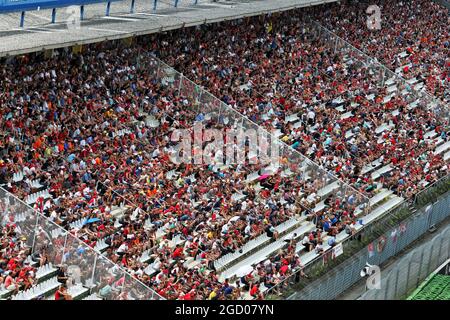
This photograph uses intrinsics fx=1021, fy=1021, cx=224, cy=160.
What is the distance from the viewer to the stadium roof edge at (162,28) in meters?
32.3

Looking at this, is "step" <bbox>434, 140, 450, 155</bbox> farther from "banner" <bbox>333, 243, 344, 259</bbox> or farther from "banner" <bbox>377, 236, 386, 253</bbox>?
"banner" <bbox>333, 243, 344, 259</bbox>

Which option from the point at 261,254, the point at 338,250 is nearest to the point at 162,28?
the point at 261,254

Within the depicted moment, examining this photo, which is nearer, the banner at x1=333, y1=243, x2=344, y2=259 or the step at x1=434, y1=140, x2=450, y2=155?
the banner at x1=333, y1=243, x2=344, y2=259

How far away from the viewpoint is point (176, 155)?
34.6 meters

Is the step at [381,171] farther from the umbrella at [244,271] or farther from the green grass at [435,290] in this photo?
the umbrella at [244,271]

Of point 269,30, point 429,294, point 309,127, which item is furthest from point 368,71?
point 429,294

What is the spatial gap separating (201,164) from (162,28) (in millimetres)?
6536

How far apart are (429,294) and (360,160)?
33.3 feet

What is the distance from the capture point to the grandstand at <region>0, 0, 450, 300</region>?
2814cm

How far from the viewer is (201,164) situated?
34.6m

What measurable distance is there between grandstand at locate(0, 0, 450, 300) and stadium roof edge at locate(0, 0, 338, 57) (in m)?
0.65

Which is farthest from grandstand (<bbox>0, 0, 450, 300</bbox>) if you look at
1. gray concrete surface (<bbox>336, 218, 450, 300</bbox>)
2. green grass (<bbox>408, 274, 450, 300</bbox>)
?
green grass (<bbox>408, 274, 450, 300</bbox>)

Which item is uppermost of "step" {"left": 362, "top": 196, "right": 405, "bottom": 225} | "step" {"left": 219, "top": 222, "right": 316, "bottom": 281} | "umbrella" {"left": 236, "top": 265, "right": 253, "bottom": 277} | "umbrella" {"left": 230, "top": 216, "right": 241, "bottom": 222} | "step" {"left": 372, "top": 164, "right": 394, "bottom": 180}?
"umbrella" {"left": 230, "top": 216, "right": 241, "bottom": 222}
